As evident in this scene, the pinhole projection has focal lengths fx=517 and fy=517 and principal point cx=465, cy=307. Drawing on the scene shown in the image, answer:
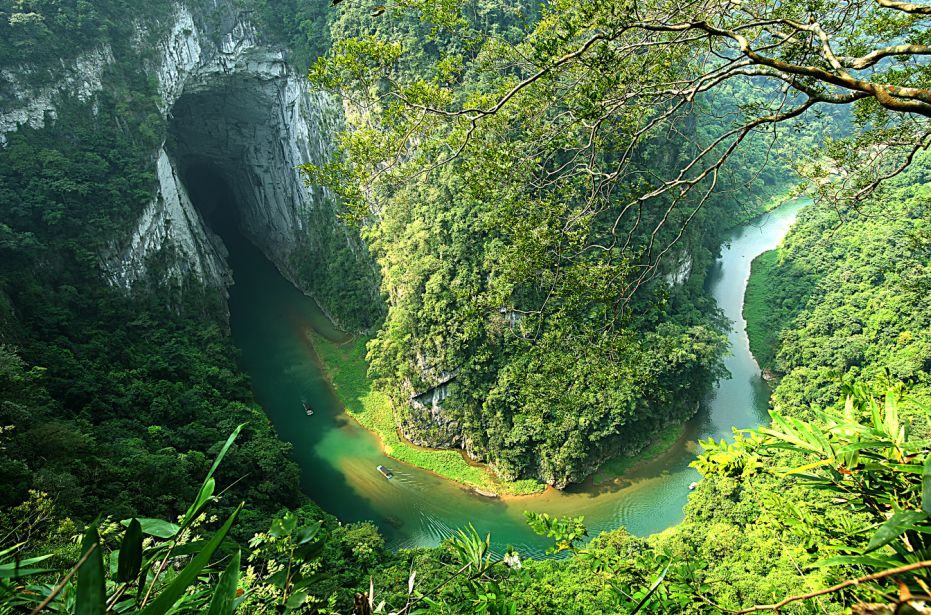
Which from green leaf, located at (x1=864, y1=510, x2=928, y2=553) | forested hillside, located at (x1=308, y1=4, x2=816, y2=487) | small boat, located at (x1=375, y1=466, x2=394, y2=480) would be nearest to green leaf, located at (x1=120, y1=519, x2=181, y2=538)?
green leaf, located at (x1=864, y1=510, x2=928, y2=553)

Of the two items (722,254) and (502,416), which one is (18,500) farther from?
(722,254)

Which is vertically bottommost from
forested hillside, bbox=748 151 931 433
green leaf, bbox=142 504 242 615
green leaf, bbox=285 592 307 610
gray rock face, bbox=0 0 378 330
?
forested hillside, bbox=748 151 931 433

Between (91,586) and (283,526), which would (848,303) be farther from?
(91,586)

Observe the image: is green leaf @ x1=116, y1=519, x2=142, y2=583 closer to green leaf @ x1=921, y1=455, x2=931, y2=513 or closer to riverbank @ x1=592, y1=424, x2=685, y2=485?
green leaf @ x1=921, y1=455, x2=931, y2=513

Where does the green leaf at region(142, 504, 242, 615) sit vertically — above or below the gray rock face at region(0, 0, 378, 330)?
below

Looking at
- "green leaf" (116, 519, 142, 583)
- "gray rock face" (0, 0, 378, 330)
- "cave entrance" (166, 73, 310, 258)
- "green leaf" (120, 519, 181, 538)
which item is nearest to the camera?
"green leaf" (116, 519, 142, 583)

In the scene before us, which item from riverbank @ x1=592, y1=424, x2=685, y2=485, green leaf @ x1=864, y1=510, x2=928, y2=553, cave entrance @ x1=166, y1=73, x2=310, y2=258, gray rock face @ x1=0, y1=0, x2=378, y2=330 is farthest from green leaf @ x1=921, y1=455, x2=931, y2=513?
cave entrance @ x1=166, y1=73, x2=310, y2=258

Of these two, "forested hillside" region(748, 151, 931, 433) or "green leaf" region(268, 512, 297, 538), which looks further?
"forested hillside" region(748, 151, 931, 433)

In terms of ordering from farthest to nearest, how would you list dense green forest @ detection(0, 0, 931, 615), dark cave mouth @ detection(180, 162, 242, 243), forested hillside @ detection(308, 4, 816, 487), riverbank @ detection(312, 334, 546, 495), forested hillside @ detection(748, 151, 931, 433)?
dark cave mouth @ detection(180, 162, 242, 243) < forested hillside @ detection(748, 151, 931, 433) < riverbank @ detection(312, 334, 546, 495) < forested hillside @ detection(308, 4, 816, 487) < dense green forest @ detection(0, 0, 931, 615)
